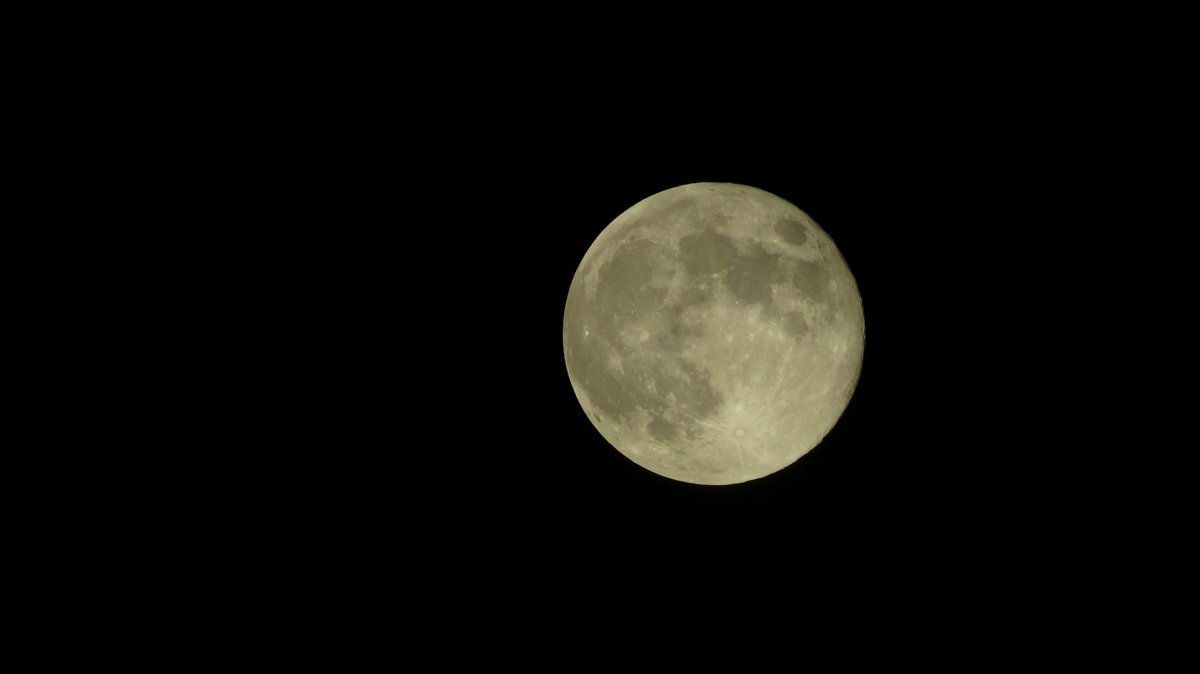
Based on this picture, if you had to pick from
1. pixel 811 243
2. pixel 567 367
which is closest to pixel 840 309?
pixel 811 243

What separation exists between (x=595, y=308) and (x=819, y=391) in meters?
1.29

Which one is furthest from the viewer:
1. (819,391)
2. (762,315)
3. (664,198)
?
(664,198)

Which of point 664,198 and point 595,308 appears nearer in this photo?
point 595,308

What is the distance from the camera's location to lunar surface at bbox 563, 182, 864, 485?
3.56 meters

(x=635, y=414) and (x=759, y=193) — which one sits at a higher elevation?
(x=759, y=193)

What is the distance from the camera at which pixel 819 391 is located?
12.4ft

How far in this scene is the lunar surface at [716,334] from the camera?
3559mm

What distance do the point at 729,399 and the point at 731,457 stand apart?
438mm

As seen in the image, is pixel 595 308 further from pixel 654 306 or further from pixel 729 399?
pixel 729 399

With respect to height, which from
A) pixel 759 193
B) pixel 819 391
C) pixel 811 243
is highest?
pixel 759 193

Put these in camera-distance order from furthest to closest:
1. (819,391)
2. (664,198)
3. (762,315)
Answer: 1. (664,198)
2. (819,391)
3. (762,315)

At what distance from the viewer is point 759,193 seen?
4215mm

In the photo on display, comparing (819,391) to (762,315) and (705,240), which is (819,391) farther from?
(705,240)

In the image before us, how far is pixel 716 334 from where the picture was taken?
3527 millimetres
